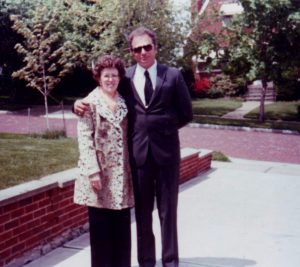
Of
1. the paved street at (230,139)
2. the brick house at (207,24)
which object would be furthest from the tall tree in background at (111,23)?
the paved street at (230,139)

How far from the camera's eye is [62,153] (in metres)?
7.54

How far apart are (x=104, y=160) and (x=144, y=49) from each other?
0.87m

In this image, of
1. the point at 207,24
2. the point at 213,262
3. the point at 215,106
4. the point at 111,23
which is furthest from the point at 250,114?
the point at 213,262

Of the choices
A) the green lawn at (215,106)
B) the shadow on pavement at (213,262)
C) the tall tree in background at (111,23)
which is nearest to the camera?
the shadow on pavement at (213,262)

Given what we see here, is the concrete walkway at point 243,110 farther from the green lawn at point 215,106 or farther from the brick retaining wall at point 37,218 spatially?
the brick retaining wall at point 37,218

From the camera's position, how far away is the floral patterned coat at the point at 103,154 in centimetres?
347

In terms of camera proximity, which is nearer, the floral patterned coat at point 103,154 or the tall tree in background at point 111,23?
the floral patterned coat at point 103,154

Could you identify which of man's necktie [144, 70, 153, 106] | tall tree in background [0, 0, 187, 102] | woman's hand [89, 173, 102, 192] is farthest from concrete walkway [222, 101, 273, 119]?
woman's hand [89, 173, 102, 192]

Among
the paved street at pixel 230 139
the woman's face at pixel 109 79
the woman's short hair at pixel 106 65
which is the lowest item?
the paved street at pixel 230 139

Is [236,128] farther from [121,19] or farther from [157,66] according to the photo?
[157,66]

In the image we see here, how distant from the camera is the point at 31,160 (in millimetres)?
6676

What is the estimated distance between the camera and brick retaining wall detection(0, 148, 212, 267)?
4.03 m

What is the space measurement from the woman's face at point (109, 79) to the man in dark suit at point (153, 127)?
215 millimetres

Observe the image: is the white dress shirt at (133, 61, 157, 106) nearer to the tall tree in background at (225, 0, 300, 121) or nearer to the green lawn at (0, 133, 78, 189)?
the green lawn at (0, 133, 78, 189)
